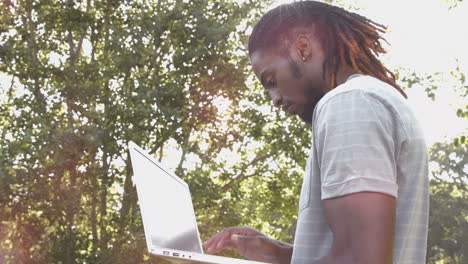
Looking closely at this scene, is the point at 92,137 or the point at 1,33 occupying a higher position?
the point at 1,33

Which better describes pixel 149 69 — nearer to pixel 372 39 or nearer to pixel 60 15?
pixel 60 15

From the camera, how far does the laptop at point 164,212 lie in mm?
2151

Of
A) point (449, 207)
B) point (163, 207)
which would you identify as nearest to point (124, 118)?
point (163, 207)

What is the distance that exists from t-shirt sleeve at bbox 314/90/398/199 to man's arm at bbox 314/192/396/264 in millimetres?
20

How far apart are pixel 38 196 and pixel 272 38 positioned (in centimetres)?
1022

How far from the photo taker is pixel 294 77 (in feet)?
6.12

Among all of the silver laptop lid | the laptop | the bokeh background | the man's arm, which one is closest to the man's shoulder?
the man's arm

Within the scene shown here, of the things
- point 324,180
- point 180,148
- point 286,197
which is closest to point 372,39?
point 324,180

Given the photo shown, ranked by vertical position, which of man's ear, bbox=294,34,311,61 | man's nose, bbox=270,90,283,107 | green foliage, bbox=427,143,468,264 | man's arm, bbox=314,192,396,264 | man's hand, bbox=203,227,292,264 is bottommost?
man's arm, bbox=314,192,396,264

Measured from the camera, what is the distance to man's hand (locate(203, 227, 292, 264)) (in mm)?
2385

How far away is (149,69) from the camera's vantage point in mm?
12922

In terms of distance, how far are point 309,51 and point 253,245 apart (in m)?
0.89

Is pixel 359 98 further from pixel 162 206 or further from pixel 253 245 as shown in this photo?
pixel 162 206

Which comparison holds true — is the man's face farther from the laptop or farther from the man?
the laptop
